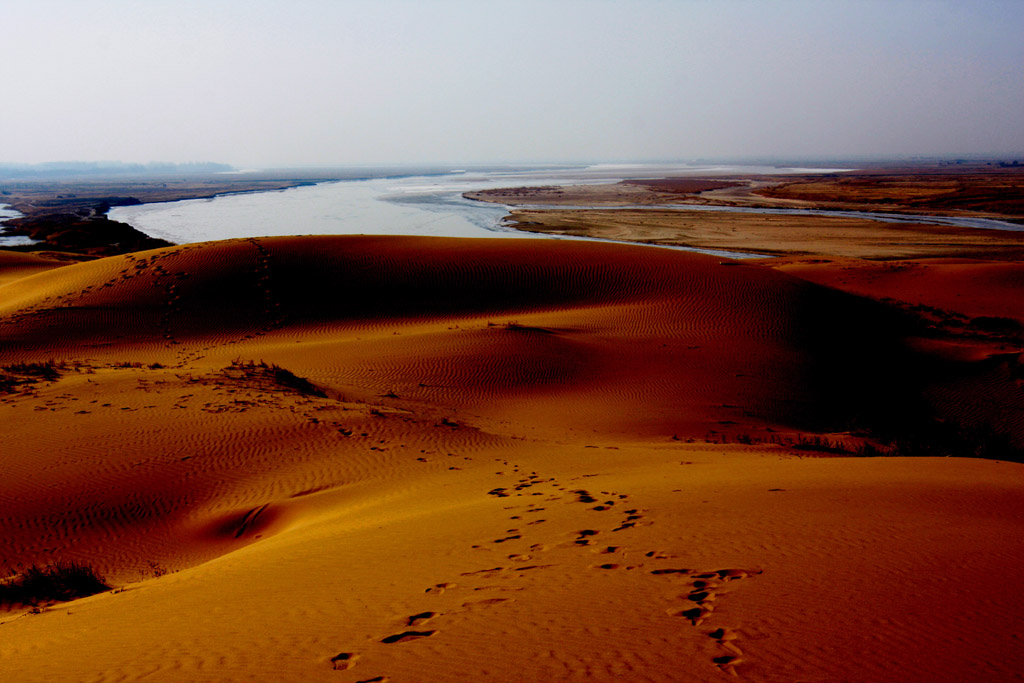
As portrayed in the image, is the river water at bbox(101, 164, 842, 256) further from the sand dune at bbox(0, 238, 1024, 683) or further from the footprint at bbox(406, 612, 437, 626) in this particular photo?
the footprint at bbox(406, 612, 437, 626)

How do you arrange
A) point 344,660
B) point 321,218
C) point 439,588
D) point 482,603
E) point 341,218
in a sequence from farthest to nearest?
point 321,218, point 341,218, point 439,588, point 482,603, point 344,660

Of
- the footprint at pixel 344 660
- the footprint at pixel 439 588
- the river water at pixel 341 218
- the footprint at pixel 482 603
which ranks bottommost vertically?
the footprint at pixel 439 588

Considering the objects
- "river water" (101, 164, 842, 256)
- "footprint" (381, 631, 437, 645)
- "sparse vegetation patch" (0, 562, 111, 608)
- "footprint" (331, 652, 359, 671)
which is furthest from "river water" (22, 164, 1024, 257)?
"footprint" (331, 652, 359, 671)

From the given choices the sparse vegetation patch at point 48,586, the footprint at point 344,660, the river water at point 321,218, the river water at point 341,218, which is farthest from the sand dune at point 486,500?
the river water at point 341,218

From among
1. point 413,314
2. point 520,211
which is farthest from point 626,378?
point 520,211

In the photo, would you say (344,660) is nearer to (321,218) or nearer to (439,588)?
(439,588)

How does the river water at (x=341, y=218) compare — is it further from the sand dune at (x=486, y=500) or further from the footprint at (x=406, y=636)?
the footprint at (x=406, y=636)

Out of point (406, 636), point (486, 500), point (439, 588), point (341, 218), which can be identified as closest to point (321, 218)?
point (341, 218)
